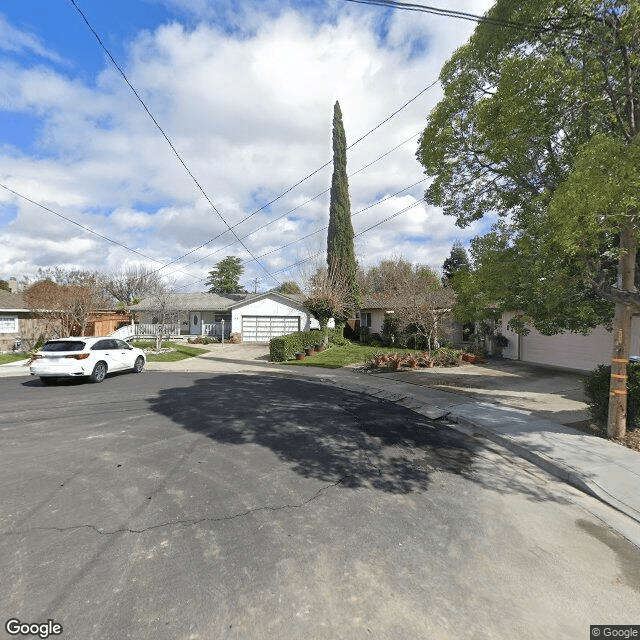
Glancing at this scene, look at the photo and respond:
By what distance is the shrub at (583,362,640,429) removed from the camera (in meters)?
6.82

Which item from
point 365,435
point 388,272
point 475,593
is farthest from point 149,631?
point 388,272

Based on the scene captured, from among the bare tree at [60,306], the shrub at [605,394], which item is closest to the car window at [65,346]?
the bare tree at [60,306]

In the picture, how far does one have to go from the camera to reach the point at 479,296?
306 inches

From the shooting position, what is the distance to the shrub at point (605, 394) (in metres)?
6.82

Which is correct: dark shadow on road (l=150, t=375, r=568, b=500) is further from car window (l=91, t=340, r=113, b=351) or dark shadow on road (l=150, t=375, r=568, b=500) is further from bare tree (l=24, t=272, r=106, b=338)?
bare tree (l=24, t=272, r=106, b=338)

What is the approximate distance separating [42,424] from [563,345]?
17.9 meters

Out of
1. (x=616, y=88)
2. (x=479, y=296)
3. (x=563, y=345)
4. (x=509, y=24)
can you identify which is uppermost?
(x=509, y=24)

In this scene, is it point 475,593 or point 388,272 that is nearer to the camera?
point 475,593

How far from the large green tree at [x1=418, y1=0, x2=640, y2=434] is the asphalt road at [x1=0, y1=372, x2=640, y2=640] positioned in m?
3.27

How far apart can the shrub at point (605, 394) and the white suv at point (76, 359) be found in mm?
13789

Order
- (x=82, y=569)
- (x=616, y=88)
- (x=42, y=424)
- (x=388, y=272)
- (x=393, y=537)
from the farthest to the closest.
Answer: (x=388, y=272) < (x=42, y=424) < (x=616, y=88) < (x=393, y=537) < (x=82, y=569)

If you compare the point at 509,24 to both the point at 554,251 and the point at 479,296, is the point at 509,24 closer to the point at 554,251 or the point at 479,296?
the point at 554,251

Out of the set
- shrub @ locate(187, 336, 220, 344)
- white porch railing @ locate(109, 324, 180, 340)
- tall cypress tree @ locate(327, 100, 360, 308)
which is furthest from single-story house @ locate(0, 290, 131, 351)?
tall cypress tree @ locate(327, 100, 360, 308)

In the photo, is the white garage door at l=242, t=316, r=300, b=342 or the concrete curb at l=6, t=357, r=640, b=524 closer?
the concrete curb at l=6, t=357, r=640, b=524
